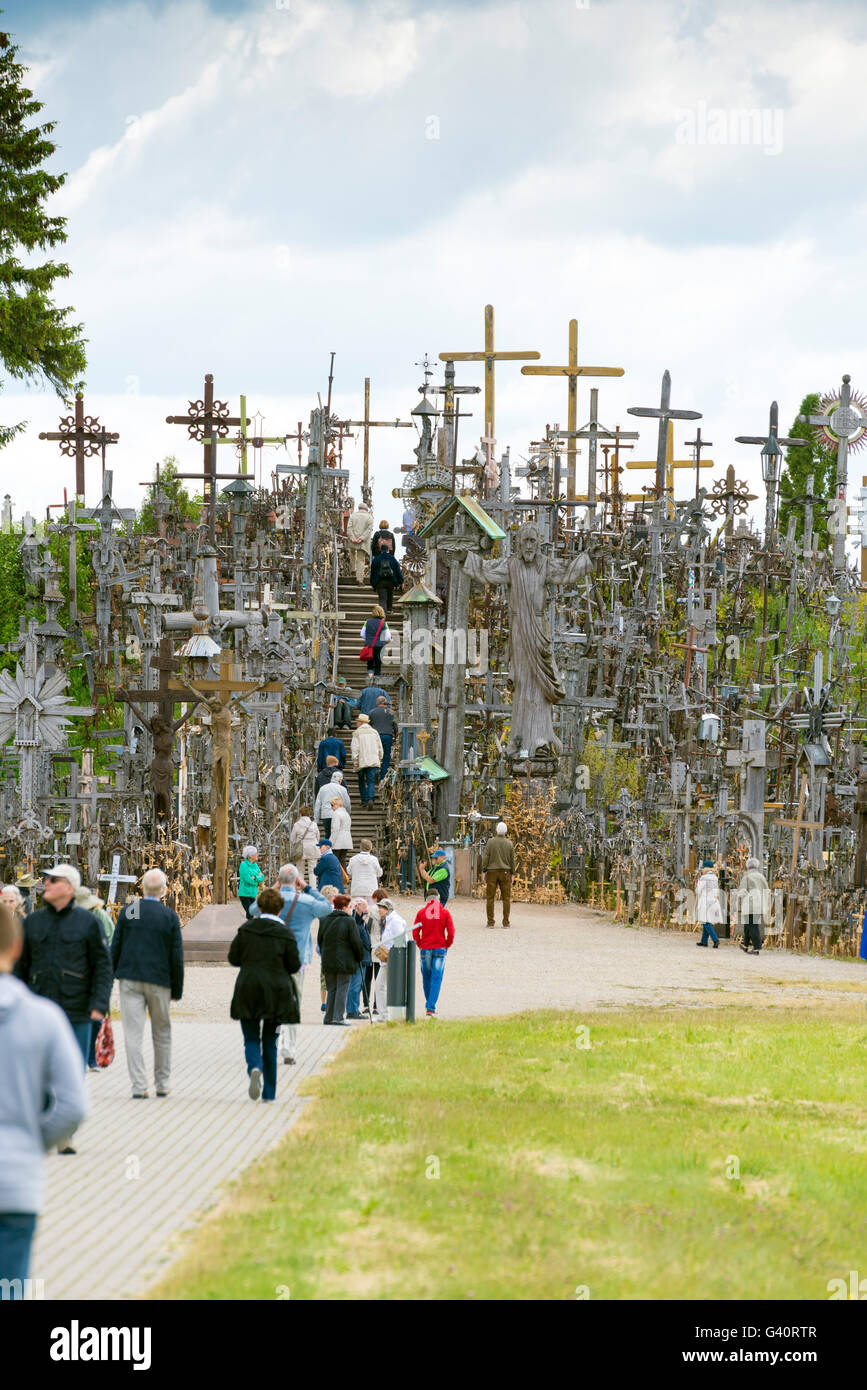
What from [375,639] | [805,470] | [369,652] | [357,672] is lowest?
[357,672]

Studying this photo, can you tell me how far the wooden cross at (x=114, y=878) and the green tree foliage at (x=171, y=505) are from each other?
2392cm

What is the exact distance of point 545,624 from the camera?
29812mm

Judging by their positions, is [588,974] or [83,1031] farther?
[588,974]

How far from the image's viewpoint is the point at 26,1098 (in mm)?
5250

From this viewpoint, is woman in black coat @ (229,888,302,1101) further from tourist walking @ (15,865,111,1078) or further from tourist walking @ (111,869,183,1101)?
tourist walking @ (15,865,111,1078)

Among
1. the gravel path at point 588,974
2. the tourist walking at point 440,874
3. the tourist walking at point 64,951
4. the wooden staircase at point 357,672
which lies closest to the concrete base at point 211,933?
the gravel path at point 588,974

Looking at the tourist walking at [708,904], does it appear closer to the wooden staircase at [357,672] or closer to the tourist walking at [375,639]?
the wooden staircase at [357,672]

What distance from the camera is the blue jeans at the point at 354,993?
17.5 m

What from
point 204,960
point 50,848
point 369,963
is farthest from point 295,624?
point 369,963

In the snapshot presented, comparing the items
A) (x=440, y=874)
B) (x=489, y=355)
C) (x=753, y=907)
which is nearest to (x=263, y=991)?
(x=440, y=874)

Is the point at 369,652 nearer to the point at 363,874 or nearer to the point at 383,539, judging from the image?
the point at 383,539

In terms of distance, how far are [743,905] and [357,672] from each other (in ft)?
41.2

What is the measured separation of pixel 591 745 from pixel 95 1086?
2393 cm
